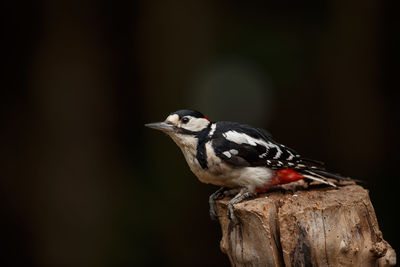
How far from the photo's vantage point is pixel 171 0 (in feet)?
17.5

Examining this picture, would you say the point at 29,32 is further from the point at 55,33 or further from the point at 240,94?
the point at 240,94

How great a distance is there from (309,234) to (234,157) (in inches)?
24.2

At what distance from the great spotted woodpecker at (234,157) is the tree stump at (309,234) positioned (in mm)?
228

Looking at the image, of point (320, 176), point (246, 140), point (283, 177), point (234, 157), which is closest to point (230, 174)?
point (234, 157)

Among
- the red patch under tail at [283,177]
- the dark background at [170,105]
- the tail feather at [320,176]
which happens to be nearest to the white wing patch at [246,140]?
the red patch under tail at [283,177]

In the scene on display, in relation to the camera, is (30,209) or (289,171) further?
(30,209)

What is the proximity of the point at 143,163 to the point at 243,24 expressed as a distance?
220 cm

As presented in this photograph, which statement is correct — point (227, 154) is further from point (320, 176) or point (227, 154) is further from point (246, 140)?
point (320, 176)

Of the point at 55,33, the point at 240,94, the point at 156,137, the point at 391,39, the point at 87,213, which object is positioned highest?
the point at 55,33

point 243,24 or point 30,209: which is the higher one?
point 243,24

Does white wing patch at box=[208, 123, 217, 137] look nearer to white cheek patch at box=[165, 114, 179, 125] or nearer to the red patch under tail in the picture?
white cheek patch at box=[165, 114, 179, 125]

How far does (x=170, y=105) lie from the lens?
532 cm

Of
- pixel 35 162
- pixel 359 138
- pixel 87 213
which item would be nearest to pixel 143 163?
pixel 87 213

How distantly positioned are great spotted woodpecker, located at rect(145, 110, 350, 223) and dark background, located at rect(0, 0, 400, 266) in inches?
105
